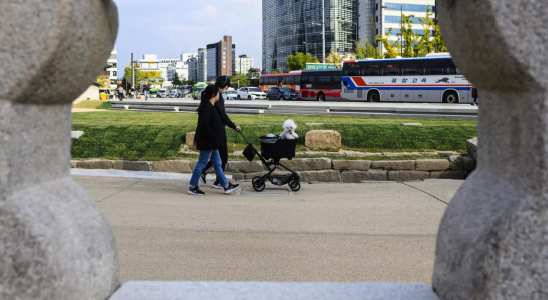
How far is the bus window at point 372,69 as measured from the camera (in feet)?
115

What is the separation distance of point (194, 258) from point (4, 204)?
3405 mm

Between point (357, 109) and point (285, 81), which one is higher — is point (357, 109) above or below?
below

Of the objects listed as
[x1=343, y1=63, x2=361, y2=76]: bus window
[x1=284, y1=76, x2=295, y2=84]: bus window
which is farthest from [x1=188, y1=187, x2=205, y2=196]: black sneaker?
[x1=284, y1=76, x2=295, y2=84]: bus window

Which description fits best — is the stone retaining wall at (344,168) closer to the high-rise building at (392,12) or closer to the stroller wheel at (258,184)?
the stroller wheel at (258,184)

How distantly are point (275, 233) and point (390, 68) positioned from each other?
29.9 m

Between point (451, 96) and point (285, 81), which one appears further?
point (285, 81)

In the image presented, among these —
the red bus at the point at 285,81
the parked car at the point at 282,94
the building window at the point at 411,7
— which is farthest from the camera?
the building window at the point at 411,7

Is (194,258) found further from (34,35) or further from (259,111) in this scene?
(259,111)

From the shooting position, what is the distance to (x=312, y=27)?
Result: 107 metres

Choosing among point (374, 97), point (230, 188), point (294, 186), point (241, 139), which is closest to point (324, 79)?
point (374, 97)

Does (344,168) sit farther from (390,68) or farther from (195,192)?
(390,68)

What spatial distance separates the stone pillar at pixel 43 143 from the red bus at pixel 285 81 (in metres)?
47.3

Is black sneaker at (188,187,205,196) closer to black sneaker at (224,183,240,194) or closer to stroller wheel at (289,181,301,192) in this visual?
black sneaker at (224,183,240,194)

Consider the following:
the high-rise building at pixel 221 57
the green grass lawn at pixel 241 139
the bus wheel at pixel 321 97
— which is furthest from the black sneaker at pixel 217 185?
the high-rise building at pixel 221 57
